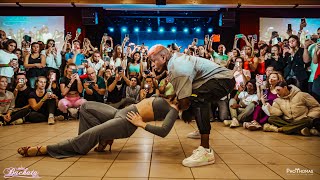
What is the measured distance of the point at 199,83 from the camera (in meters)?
2.89

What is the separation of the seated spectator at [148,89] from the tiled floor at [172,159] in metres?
2.17

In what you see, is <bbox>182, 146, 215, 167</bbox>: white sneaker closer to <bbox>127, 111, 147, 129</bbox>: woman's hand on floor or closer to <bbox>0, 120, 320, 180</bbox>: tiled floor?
<bbox>0, 120, 320, 180</bbox>: tiled floor

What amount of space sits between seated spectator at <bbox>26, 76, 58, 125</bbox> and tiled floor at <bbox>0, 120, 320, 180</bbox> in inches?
57.0

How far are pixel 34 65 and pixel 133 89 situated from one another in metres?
2.50

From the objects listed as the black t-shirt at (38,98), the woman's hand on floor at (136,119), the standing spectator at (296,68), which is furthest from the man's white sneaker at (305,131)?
the black t-shirt at (38,98)

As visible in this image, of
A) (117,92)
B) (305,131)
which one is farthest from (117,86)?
(305,131)

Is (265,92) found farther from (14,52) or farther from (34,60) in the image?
(14,52)

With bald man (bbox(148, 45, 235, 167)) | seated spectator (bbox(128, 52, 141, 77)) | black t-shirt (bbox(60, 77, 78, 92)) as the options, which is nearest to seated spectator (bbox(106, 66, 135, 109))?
seated spectator (bbox(128, 52, 141, 77))

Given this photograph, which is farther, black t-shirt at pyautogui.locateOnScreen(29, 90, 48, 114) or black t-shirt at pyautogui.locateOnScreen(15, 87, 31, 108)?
black t-shirt at pyautogui.locateOnScreen(15, 87, 31, 108)

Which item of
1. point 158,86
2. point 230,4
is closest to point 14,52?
point 158,86

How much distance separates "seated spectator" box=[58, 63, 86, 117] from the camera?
627 cm

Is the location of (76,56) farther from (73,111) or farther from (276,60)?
(276,60)

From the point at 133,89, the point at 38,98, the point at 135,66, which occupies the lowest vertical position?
the point at 38,98

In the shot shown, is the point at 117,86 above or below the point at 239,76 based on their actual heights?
below
